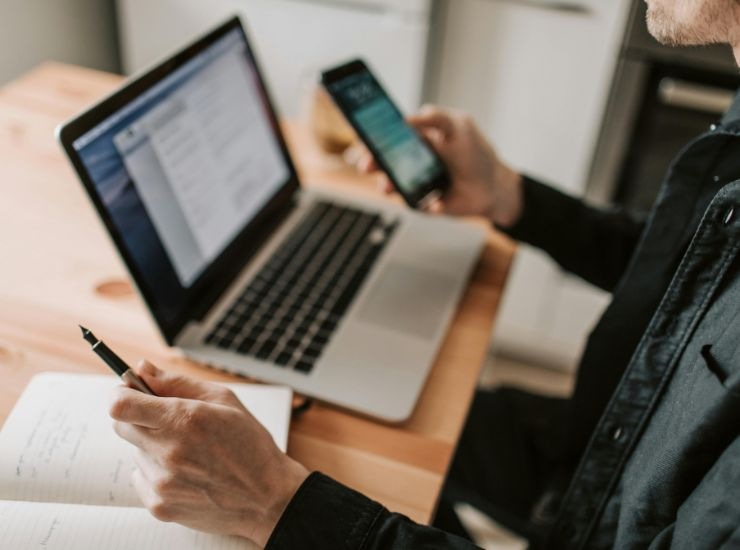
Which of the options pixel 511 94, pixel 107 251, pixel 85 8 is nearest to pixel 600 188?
pixel 511 94

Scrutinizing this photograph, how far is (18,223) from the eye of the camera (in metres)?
1.03

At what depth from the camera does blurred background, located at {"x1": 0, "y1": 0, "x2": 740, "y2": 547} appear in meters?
1.59

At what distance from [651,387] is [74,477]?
0.56 m

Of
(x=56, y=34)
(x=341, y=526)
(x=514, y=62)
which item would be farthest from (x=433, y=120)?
(x=56, y=34)

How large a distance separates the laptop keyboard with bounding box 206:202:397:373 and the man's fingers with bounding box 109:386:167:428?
230mm

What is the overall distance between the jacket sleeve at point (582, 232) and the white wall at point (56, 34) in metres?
1.14

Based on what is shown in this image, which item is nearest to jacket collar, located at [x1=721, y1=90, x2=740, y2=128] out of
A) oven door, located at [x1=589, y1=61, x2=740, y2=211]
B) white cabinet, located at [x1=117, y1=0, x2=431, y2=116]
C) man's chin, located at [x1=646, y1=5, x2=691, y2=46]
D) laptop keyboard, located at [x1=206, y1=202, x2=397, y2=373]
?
man's chin, located at [x1=646, y1=5, x2=691, y2=46]

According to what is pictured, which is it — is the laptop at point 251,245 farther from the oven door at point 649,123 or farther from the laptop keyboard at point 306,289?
the oven door at point 649,123

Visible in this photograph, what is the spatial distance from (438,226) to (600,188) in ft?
2.54

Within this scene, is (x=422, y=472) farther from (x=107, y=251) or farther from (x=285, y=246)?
(x=107, y=251)

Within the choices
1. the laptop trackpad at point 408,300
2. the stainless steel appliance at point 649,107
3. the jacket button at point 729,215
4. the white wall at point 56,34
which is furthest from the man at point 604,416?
the white wall at point 56,34

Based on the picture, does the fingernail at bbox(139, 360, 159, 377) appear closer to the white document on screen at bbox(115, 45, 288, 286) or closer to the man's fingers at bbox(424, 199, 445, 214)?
the white document on screen at bbox(115, 45, 288, 286)

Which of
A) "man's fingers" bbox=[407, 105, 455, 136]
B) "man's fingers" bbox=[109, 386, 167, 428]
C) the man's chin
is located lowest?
"man's fingers" bbox=[109, 386, 167, 428]

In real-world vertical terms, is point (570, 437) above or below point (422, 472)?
below
